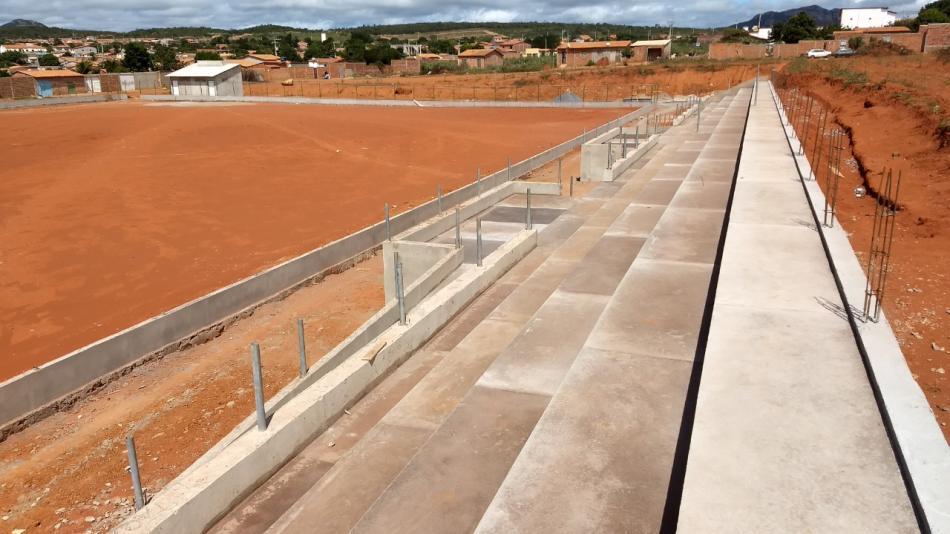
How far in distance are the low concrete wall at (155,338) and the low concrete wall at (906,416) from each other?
9494 mm

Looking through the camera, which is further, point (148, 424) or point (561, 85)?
point (561, 85)

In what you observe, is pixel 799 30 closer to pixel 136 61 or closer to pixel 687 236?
pixel 136 61

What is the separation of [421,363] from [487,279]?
2.98m

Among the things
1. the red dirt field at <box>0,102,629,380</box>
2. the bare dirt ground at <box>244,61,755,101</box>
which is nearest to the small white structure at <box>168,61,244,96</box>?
the bare dirt ground at <box>244,61,755,101</box>

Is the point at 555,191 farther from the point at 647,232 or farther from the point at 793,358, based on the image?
the point at 793,358

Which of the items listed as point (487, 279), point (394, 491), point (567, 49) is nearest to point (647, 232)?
point (487, 279)

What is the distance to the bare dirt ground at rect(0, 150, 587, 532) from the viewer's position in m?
7.33

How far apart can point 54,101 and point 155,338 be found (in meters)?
65.9

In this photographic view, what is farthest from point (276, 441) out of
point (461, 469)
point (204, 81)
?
point (204, 81)

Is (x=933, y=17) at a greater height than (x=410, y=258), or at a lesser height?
greater

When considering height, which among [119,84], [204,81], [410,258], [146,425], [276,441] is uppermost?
[204,81]

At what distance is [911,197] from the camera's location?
1631 centimetres

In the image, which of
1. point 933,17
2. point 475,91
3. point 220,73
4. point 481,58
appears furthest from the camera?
point 481,58

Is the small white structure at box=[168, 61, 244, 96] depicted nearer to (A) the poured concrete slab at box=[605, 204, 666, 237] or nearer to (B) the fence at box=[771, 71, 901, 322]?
(B) the fence at box=[771, 71, 901, 322]
